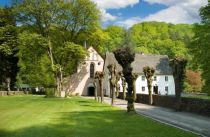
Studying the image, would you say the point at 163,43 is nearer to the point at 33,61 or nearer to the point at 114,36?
the point at 114,36

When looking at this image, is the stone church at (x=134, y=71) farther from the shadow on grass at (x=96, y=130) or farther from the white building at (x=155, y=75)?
the shadow on grass at (x=96, y=130)

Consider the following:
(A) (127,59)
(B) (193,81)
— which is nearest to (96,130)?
(A) (127,59)

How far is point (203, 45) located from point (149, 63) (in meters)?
45.9

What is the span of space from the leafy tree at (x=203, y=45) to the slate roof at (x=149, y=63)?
3897cm

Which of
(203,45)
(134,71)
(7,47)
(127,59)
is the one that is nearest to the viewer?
(127,59)

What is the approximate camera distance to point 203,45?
159 ft

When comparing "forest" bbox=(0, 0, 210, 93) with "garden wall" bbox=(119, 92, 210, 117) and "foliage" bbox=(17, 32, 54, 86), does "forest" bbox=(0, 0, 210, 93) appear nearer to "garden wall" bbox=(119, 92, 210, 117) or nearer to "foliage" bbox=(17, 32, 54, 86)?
"foliage" bbox=(17, 32, 54, 86)

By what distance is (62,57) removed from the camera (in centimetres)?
7650

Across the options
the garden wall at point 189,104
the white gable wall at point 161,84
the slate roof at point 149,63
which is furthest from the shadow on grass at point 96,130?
the white gable wall at point 161,84

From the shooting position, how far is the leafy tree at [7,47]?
3024 inches

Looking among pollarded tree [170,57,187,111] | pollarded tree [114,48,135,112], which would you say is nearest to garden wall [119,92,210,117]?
pollarded tree [170,57,187,111]

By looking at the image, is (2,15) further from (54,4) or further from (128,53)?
(128,53)

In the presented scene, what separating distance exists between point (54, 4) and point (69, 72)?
22.1 metres

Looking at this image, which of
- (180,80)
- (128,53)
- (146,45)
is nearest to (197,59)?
(180,80)
